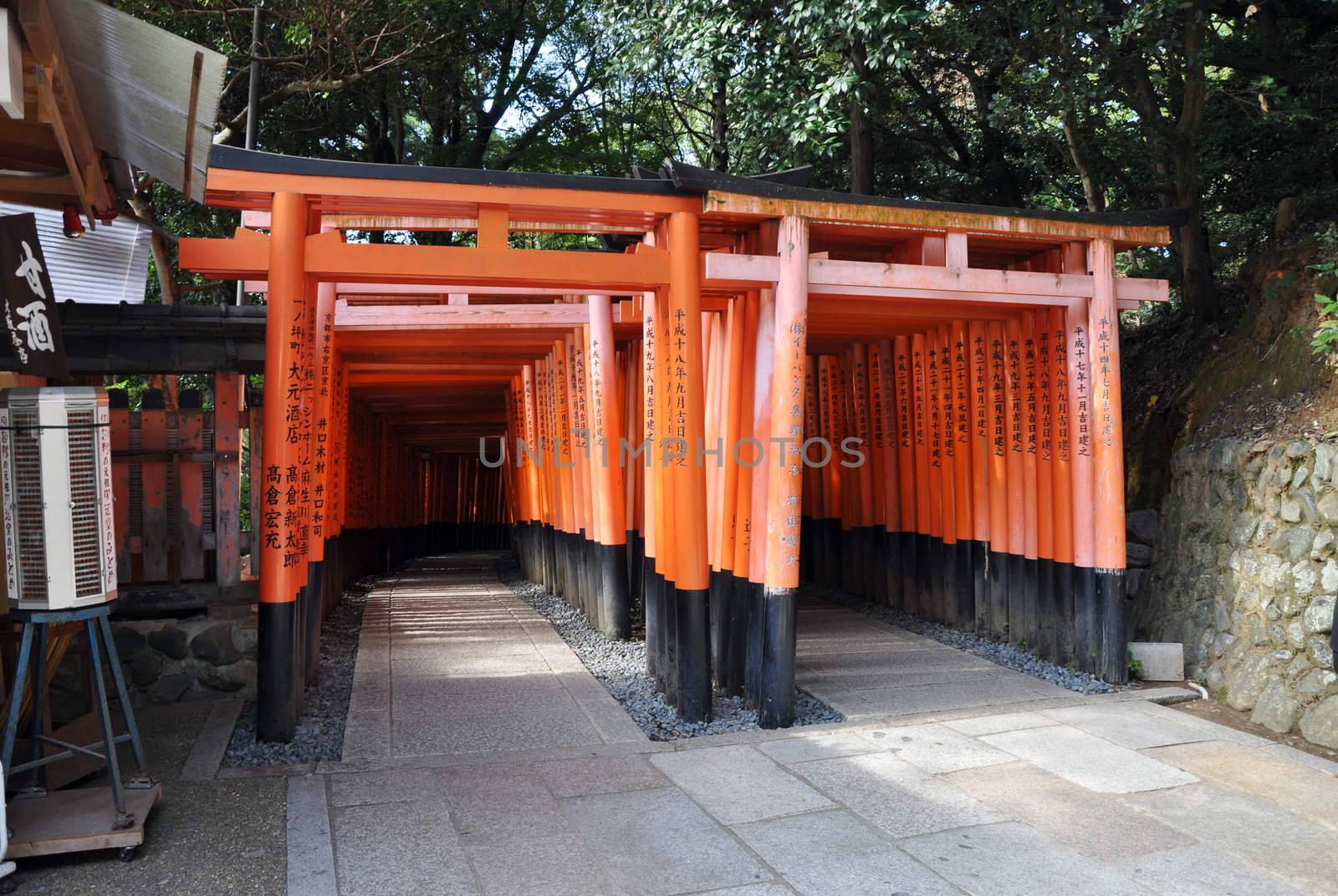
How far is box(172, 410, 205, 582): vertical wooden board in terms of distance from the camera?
655cm

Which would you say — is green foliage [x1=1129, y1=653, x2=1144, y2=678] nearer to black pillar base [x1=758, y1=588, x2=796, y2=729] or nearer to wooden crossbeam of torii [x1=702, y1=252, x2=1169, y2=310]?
wooden crossbeam of torii [x1=702, y1=252, x2=1169, y2=310]

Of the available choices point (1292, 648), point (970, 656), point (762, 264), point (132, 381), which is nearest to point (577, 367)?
point (762, 264)

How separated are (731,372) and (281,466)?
2.95 meters

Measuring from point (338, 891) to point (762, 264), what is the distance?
162 inches

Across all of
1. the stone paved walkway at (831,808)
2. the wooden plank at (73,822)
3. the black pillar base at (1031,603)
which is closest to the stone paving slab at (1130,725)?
the stone paved walkway at (831,808)

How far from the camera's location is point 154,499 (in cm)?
658

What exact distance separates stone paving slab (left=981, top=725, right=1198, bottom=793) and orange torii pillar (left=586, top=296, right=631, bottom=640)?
4.07 meters

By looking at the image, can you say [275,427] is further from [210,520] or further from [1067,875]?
[1067,875]

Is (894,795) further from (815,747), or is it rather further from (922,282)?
(922,282)

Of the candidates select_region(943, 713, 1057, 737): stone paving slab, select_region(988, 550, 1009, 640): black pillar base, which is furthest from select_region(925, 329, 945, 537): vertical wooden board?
select_region(943, 713, 1057, 737): stone paving slab

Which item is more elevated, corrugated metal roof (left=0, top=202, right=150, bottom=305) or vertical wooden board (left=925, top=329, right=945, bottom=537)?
corrugated metal roof (left=0, top=202, right=150, bottom=305)

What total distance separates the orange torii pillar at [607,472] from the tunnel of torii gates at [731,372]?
30 mm

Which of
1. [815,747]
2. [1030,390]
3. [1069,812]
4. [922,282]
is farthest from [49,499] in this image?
[1030,390]

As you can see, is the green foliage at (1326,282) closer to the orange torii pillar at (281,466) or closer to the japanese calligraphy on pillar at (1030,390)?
the japanese calligraphy on pillar at (1030,390)
